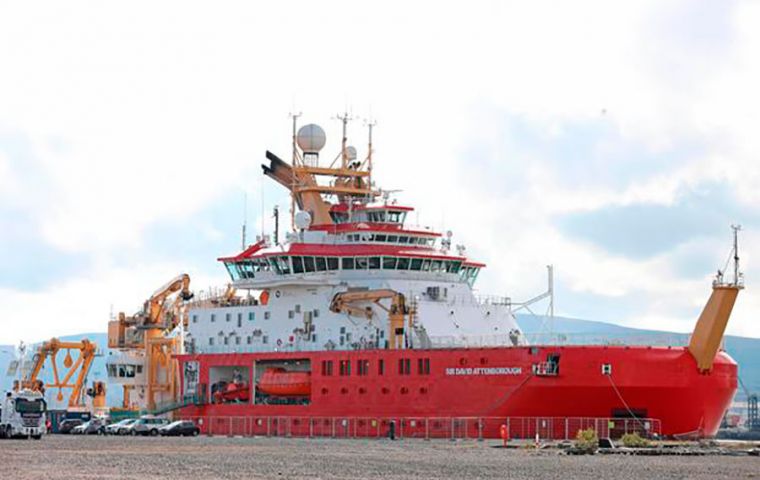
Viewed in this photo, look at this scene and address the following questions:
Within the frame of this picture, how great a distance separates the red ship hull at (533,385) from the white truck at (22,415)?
1086 centimetres

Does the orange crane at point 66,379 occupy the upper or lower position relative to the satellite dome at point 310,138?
lower

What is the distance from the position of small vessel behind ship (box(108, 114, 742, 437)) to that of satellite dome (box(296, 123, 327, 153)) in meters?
0.06

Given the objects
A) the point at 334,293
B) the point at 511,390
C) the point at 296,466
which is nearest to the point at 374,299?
the point at 334,293

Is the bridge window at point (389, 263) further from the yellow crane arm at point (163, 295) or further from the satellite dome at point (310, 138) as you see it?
the yellow crane arm at point (163, 295)

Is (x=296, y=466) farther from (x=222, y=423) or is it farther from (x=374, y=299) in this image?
(x=222, y=423)

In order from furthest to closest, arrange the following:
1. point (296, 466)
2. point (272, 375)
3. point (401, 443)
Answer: point (272, 375)
point (401, 443)
point (296, 466)

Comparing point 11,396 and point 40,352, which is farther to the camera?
point 40,352

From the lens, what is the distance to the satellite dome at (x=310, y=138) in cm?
6488

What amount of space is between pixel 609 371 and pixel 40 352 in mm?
35080

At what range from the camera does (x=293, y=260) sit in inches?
2378

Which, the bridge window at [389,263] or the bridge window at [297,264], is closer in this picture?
the bridge window at [389,263]

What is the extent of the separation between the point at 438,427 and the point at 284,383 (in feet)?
25.9

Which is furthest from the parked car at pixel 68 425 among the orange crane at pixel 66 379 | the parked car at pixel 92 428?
the orange crane at pixel 66 379

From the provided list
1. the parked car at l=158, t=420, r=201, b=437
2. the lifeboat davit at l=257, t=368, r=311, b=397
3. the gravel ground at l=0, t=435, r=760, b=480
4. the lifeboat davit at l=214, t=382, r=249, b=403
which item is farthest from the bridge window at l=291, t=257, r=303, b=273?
the gravel ground at l=0, t=435, r=760, b=480
